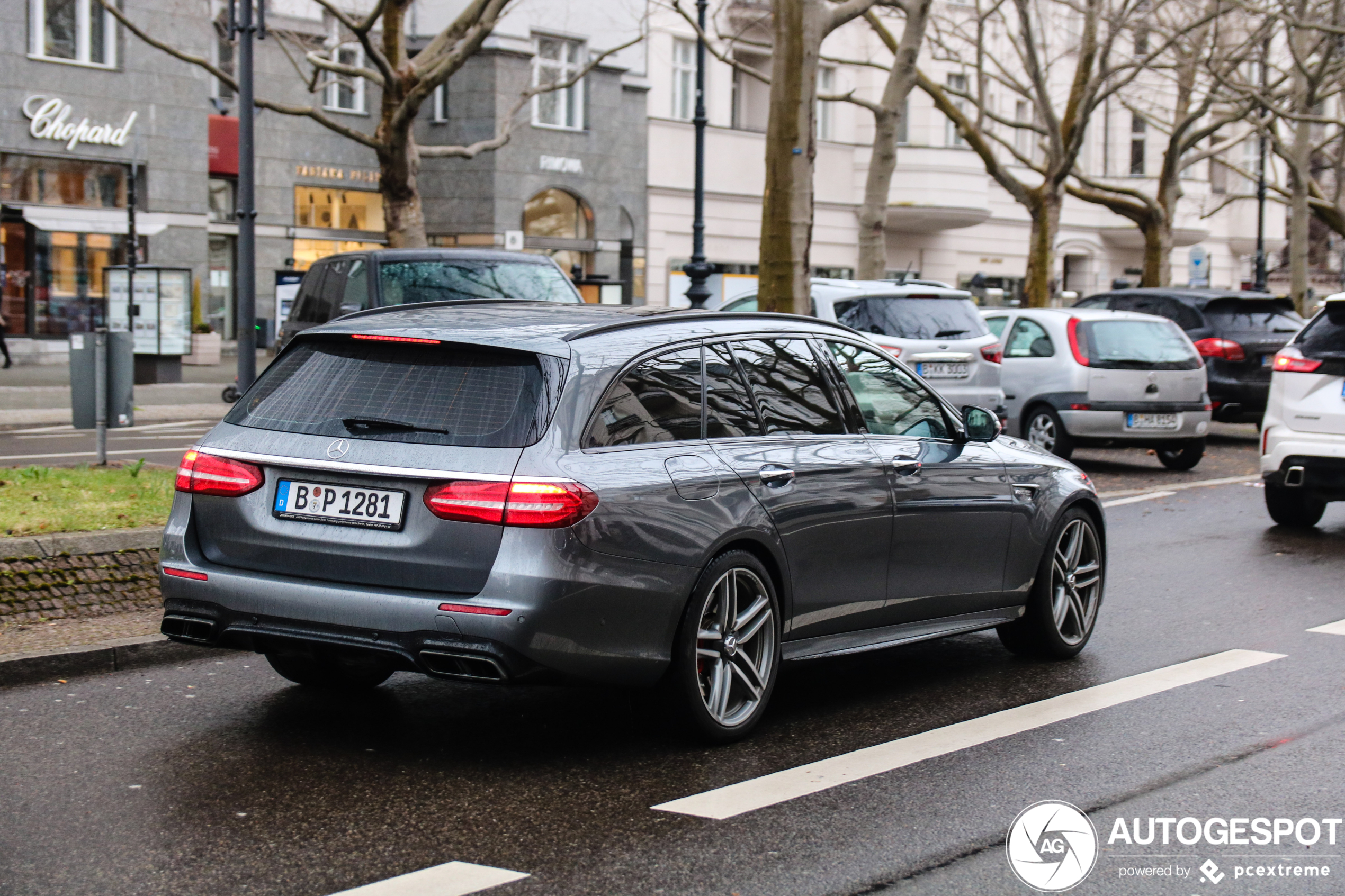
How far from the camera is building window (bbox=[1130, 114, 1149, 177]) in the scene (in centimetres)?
5541

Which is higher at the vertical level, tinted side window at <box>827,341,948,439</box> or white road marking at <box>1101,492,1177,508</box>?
tinted side window at <box>827,341,948,439</box>

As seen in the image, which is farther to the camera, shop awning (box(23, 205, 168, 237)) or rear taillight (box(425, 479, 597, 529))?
shop awning (box(23, 205, 168, 237))

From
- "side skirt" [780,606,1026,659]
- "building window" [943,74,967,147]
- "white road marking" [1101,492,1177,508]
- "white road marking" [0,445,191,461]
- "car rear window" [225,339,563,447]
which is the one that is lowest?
"white road marking" [1101,492,1177,508]

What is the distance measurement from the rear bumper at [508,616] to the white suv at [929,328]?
9984mm

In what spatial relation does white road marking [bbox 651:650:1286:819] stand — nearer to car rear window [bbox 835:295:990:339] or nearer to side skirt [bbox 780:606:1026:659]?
side skirt [bbox 780:606:1026:659]

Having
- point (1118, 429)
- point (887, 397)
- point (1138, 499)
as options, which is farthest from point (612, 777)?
point (1118, 429)

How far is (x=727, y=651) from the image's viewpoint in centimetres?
557

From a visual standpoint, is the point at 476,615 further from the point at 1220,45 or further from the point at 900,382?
the point at 1220,45

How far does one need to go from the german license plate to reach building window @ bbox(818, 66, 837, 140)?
41945 millimetres

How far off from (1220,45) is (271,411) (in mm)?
30637

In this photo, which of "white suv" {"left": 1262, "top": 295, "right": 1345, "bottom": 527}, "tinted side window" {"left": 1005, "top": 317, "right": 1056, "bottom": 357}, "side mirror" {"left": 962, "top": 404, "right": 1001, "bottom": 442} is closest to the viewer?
"side mirror" {"left": 962, "top": 404, "right": 1001, "bottom": 442}

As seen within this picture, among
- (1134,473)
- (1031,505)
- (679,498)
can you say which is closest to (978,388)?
(1134,473)

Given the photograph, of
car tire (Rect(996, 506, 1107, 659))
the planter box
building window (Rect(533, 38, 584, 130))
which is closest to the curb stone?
car tire (Rect(996, 506, 1107, 659))

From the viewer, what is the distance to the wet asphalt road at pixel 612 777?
4.29 meters
